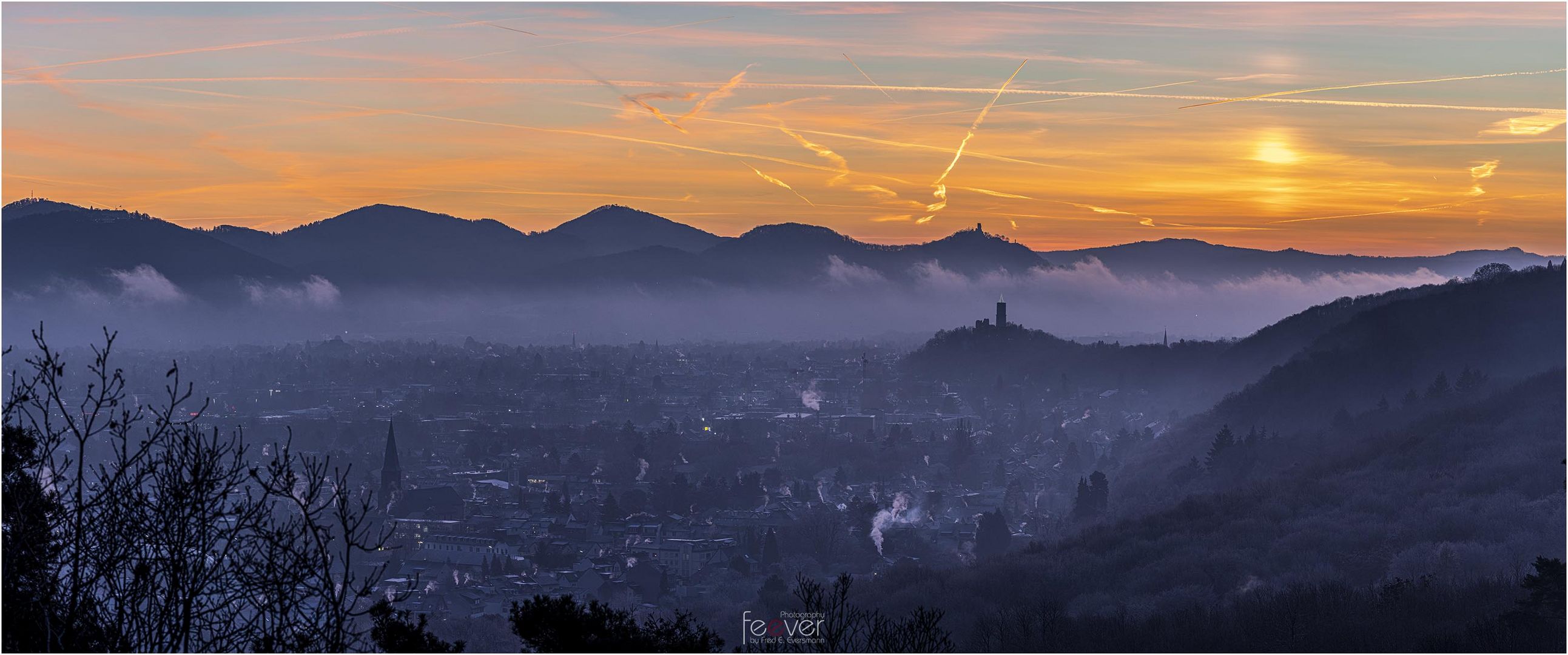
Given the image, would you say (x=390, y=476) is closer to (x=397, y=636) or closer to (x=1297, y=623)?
(x=1297, y=623)

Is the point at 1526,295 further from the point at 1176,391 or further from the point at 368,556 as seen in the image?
the point at 368,556

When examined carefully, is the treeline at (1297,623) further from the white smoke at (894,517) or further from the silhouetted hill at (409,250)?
the silhouetted hill at (409,250)

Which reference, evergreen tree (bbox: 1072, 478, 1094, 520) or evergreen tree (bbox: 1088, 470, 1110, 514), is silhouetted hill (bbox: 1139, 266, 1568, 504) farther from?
evergreen tree (bbox: 1072, 478, 1094, 520)

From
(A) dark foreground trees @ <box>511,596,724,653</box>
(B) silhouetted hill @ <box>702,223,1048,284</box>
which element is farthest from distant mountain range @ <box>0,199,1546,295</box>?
(A) dark foreground trees @ <box>511,596,724,653</box>

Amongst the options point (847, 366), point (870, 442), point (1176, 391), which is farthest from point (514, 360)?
point (1176, 391)

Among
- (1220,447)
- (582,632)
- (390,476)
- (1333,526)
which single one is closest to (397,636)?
(582,632)

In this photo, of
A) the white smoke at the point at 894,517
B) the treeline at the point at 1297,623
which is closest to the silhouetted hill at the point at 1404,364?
the white smoke at the point at 894,517
